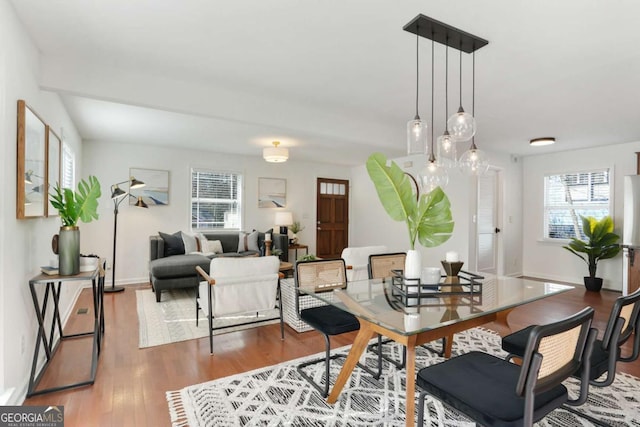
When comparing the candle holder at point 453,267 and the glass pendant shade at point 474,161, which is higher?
the glass pendant shade at point 474,161

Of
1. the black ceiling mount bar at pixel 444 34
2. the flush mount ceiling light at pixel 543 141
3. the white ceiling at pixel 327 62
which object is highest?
the white ceiling at pixel 327 62

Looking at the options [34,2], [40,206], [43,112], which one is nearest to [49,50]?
[43,112]

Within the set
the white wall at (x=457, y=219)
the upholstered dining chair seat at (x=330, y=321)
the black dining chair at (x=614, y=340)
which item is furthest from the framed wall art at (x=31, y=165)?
the white wall at (x=457, y=219)

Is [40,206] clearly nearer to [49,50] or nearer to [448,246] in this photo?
[49,50]

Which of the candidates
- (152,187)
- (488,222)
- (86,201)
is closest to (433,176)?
(86,201)

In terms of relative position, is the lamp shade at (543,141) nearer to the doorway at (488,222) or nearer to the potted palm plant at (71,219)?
the doorway at (488,222)

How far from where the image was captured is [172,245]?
5.33 meters

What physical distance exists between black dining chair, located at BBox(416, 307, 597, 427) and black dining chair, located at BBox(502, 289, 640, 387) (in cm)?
31

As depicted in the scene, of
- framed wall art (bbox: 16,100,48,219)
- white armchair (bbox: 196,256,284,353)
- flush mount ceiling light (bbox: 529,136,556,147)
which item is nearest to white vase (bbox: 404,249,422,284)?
white armchair (bbox: 196,256,284,353)

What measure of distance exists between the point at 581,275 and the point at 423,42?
18.4ft

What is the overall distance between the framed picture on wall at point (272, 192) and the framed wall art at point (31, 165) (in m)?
4.41

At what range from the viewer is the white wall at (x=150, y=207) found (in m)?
5.44

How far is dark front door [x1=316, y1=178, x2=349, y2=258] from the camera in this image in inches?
306

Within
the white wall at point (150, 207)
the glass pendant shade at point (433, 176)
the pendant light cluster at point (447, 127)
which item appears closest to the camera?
the pendant light cluster at point (447, 127)
